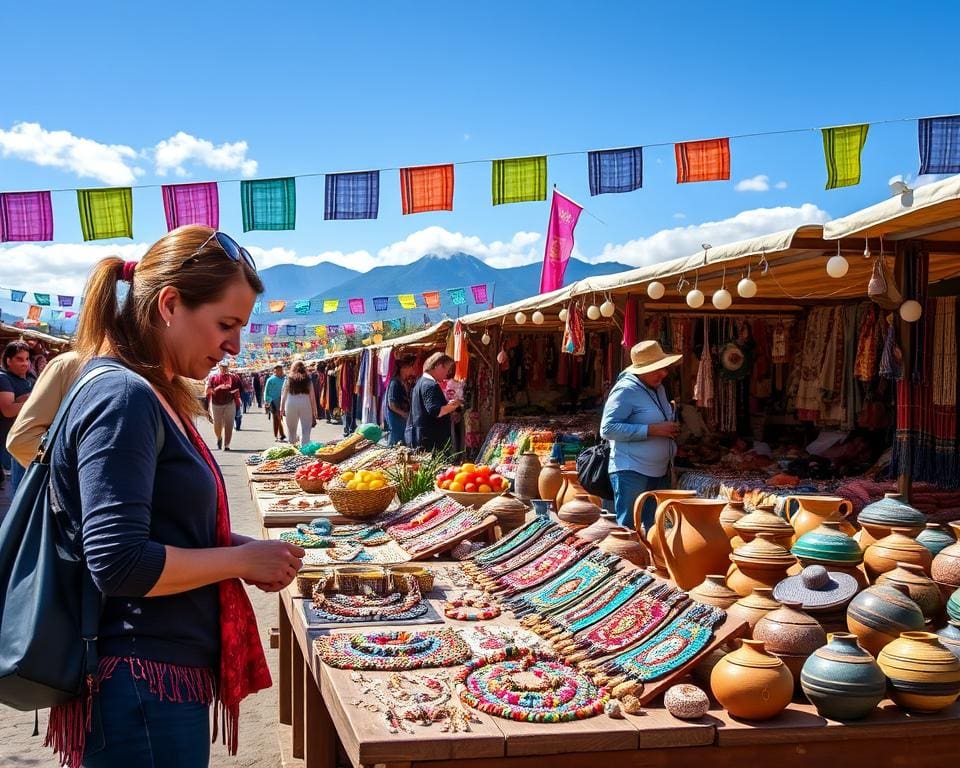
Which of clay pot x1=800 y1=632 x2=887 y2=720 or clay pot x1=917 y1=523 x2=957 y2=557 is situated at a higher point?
clay pot x1=917 y1=523 x2=957 y2=557

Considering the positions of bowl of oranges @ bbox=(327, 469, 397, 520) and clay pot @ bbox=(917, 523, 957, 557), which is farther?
bowl of oranges @ bbox=(327, 469, 397, 520)

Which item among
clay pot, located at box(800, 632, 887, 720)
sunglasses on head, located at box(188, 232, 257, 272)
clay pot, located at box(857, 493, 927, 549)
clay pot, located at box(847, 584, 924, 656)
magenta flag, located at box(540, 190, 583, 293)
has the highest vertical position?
magenta flag, located at box(540, 190, 583, 293)

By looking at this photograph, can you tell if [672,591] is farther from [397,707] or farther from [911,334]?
[911,334]

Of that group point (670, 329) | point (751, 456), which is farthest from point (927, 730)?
point (670, 329)

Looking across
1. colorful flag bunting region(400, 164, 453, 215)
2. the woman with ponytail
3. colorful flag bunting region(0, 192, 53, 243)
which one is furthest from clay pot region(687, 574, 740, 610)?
colorful flag bunting region(0, 192, 53, 243)

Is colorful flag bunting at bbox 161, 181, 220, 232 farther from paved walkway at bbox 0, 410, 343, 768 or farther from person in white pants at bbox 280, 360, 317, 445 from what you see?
→ paved walkway at bbox 0, 410, 343, 768

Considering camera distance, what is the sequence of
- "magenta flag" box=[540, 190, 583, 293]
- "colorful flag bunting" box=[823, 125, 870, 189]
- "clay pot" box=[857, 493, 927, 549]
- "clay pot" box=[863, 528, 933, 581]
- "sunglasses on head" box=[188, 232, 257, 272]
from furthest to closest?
"magenta flag" box=[540, 190, 583, 293] < "colorful flag bunting" box=[823, 125, 870, 189] < "clay pot" box=[857, 493, 927, 549] < "clay pot" box=[863, 528, 933, 581] < "sunglasses on head" box=[188, 232, 257, 272]

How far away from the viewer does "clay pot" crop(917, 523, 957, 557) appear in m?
2.40

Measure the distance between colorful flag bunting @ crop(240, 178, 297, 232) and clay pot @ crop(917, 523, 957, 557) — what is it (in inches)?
343

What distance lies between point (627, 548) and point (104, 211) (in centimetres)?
908

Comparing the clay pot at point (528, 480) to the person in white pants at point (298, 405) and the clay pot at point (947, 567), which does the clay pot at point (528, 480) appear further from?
the person in white pants at point (298, 405)

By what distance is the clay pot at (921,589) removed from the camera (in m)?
2.12

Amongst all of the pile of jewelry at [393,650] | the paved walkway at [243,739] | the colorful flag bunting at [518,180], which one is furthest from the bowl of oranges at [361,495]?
the colorful flag bunting at [518,180]

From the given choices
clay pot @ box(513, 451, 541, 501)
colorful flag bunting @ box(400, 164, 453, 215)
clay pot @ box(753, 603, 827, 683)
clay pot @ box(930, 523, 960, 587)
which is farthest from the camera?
colorful flag bunting @ box(400, 164, 453, 215)
